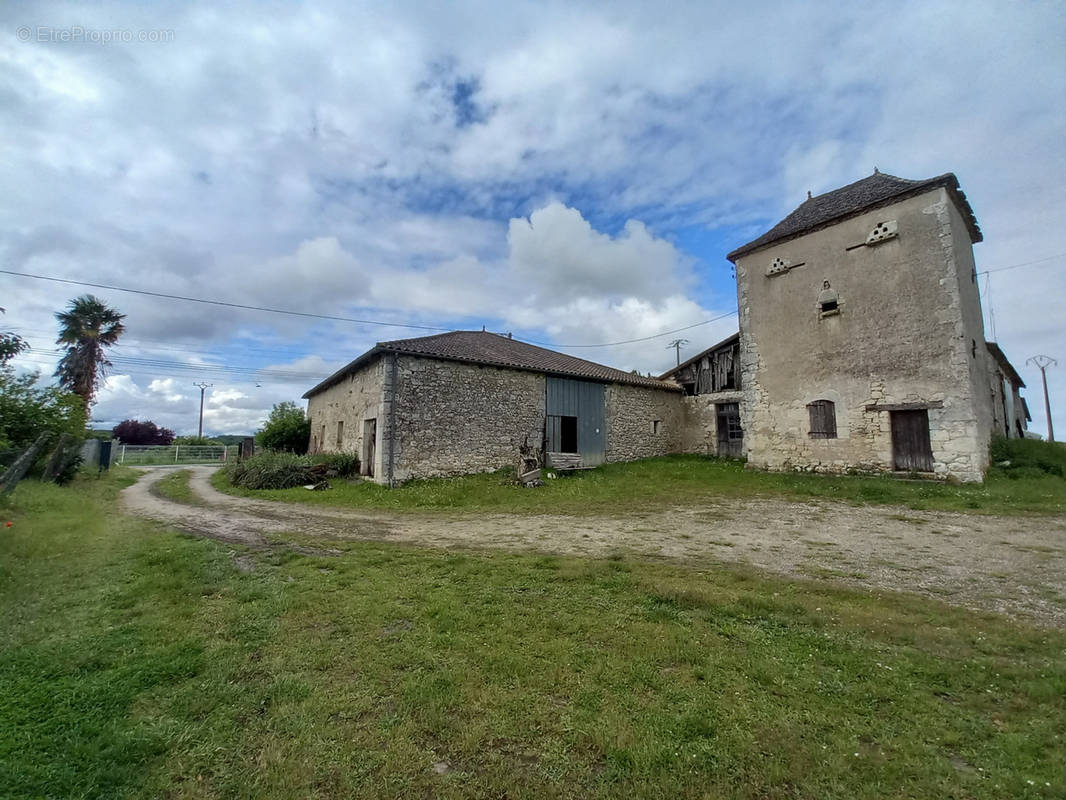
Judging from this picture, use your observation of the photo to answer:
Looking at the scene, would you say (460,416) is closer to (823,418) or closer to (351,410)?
(351,410)

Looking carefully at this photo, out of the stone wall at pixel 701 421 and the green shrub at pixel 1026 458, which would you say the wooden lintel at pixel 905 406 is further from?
the stone wall at pixel 701 421

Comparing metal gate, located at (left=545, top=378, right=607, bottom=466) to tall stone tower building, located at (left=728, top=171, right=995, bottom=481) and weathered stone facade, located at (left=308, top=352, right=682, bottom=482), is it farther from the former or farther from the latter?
tall stone tower building, located at (left=728, top=171, right=995, bottom=481)

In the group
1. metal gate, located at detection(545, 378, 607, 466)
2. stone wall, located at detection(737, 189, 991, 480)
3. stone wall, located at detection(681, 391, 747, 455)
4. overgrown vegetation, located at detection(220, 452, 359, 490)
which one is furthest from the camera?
stone wall, located at detection(681, 391, 747, 455)

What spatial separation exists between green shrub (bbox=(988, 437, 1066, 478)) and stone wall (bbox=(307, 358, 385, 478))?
53.0 feet

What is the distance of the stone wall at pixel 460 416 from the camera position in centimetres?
1362

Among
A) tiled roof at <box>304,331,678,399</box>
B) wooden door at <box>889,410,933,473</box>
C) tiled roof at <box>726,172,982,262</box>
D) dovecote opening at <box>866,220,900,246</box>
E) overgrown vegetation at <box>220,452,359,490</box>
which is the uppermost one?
tiled roof at <box>726,172,982,262</box>

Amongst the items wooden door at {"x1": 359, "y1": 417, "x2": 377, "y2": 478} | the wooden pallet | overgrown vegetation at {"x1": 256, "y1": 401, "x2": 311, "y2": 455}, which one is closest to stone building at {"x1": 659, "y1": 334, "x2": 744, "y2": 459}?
the wooden pallet

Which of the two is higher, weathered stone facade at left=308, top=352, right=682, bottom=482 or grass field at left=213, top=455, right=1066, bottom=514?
weathered stone facade at left=308, top=352, right=682, bottom=482

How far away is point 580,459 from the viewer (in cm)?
1669

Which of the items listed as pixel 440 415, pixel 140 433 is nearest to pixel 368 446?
pixel 440 415

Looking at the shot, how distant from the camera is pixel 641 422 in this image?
19.7 m

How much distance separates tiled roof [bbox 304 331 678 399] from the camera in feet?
46.6

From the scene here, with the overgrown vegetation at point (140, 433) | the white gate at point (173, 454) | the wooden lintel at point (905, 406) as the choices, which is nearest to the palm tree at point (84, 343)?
the white gate at point (173, 454)

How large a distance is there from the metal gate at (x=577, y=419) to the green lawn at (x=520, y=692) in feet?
40.2
